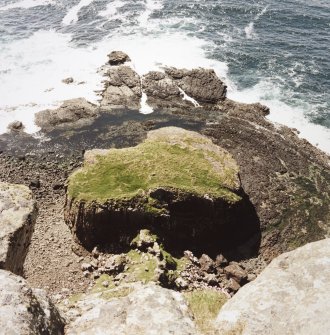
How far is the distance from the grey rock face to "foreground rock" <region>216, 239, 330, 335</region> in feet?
4.39

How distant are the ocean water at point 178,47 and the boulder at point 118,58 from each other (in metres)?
1.67

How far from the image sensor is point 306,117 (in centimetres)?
4488

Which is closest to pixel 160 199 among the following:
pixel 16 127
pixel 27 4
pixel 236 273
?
pixel 236 273

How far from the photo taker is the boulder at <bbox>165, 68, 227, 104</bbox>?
47.2m

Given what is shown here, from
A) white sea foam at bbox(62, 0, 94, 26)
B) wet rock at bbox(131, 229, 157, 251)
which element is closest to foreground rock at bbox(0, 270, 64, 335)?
wet rock at bbox(131, 229, 157, 251)

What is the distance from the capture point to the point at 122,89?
4800 cm

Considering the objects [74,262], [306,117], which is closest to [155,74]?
[306,117]

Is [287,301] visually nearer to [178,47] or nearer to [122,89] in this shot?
[122,89]

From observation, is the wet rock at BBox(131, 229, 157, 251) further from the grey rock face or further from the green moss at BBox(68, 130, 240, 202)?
the grey rock face

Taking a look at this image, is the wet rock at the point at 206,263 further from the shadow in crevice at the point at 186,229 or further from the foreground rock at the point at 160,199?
the foreground rock at the point at 160,199

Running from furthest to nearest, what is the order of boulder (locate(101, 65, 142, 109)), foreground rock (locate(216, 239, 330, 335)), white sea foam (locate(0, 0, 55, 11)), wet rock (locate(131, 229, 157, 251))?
white sea foam (locate(0, 0, 55, 11)), boulder (locate(101, 65, 142, 109)), wet rock (locate(131, 229, 157, 251)), foreground rock (locate(216, 239, 330, 335))

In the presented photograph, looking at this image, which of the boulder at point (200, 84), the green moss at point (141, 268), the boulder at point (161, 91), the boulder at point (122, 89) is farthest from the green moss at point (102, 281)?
the boulder at point (200, 84)

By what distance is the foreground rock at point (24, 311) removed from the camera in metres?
9.23

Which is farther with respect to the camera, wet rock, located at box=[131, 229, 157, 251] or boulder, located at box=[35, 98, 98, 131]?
boulder, located at box=[35, 98, 98, 131]
